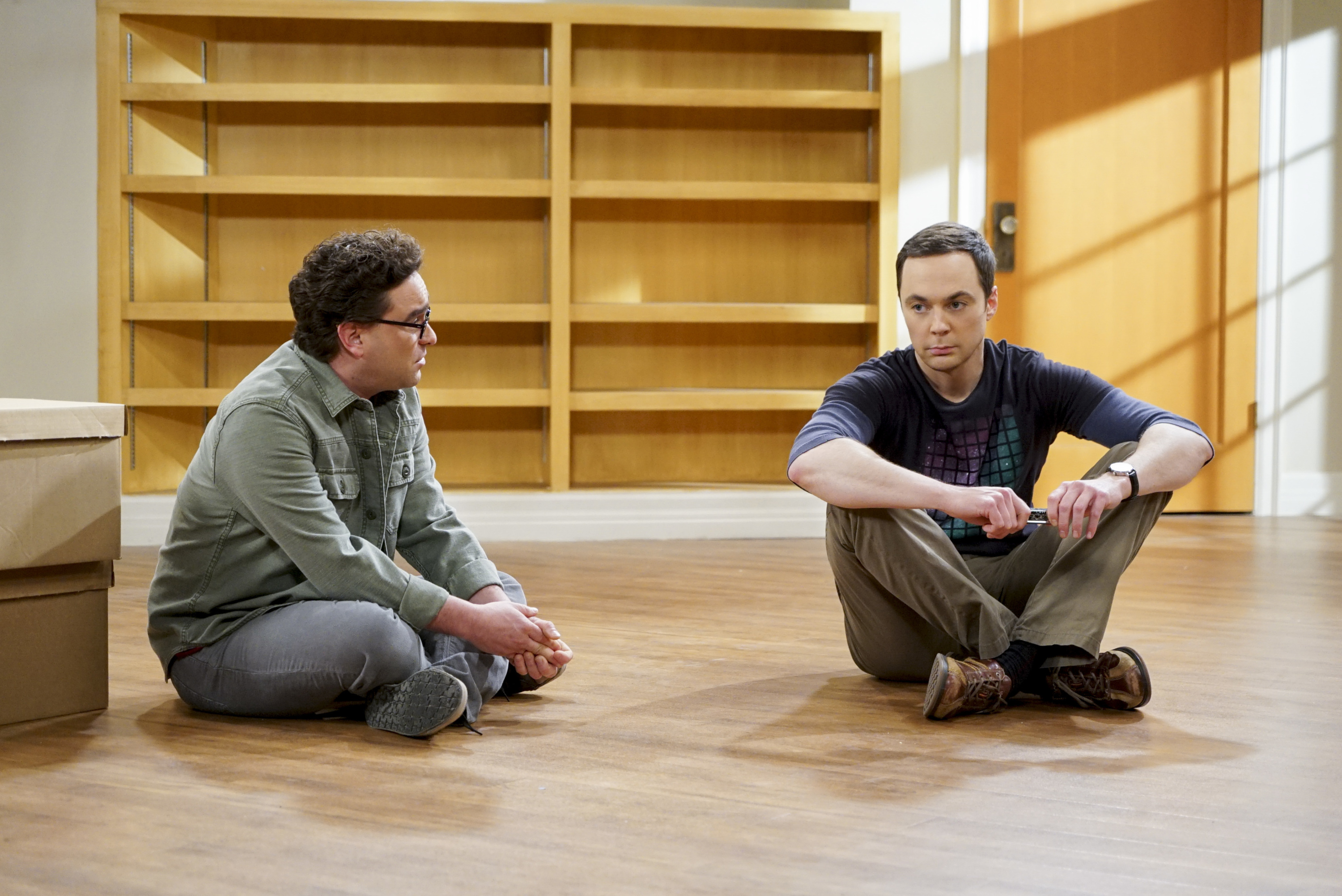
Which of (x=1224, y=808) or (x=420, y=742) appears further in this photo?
(x=420, y=742)

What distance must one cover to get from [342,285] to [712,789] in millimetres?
979

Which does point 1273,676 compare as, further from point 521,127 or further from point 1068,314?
point 521,127

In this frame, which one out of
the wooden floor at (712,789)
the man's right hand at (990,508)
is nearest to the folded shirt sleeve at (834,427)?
the man's right hand at (990,508)

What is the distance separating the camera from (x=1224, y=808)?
1761 mm

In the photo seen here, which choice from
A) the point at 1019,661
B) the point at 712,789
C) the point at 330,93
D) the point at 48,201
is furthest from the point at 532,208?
the point at 712,789

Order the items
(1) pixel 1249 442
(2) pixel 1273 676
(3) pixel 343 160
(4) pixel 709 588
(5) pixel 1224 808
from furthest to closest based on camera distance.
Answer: (1) pixel 1249 442 < (3) pixel 343 160 < (4) pixel 709 588 < (2) pixel 1273 676 < (5) pixel 1224 808

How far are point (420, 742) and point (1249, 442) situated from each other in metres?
4.27

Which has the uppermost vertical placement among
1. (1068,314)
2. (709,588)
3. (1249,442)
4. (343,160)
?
(343,160)

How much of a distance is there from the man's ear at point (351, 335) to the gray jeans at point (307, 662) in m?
0.40

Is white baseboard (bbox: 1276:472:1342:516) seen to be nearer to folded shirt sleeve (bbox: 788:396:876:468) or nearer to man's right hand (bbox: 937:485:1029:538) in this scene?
folded shirt sleeve (bbox: 788:396:876:468)

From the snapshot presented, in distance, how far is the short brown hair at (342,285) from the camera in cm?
219

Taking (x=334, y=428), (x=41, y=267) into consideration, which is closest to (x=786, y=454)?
(x=41, y=267)

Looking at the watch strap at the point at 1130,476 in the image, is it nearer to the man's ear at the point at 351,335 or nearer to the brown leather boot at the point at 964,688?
the brown leather boot at the point at 964,688

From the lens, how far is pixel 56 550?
2166 mm
